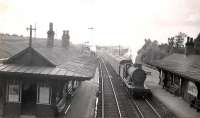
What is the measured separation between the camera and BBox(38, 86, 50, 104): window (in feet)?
57.6

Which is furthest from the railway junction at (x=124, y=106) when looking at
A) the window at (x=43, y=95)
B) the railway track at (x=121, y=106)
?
the window at (x=43, y=95)

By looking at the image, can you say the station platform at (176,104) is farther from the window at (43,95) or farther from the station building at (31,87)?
the window at (43,95)

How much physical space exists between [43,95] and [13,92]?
206 centimetres

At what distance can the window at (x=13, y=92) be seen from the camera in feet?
58.2

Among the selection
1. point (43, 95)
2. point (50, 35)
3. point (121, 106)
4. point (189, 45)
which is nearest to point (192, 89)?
point (121, 106)

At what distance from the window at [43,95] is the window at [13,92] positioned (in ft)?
4.93

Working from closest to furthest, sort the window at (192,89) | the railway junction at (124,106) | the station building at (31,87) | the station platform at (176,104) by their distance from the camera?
the station building at (31,87) → the station platform at (176,104) → the railway junction at (124,106) → the window at (192,89)

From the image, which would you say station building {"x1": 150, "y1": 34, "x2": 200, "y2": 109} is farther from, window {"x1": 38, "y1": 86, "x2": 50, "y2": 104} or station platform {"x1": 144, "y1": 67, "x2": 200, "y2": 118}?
window {"x1": 38, "y1": 86, "x2": 50, "y2": 104}

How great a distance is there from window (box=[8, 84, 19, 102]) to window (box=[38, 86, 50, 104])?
4.93 ft

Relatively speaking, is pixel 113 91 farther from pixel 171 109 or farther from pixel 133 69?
pixel 171 109

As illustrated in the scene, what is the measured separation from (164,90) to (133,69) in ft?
19.6

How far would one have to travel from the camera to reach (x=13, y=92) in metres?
17.8

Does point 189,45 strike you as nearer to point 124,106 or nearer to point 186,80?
point 186,80

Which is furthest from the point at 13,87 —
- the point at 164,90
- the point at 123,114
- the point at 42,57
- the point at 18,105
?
the point at 164,90
